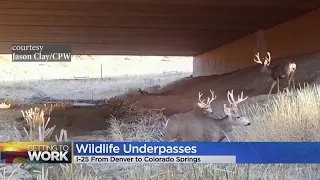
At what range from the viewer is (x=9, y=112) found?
2.52 m

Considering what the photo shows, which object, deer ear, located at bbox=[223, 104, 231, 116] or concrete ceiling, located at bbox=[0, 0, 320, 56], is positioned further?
concrete ceiling, located at bbox=[0, 0, 320, 56]

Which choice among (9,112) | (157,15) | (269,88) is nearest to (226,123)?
(269,88)

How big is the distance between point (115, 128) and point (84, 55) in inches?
16.9

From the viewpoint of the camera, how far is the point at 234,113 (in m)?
2.52

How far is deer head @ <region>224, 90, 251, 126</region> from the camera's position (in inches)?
99.0

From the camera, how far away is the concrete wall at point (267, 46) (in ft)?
8.58

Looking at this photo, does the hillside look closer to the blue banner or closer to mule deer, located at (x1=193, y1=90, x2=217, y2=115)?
mule deer, located at (x1=193, y1=90, x2=217, y2=115)

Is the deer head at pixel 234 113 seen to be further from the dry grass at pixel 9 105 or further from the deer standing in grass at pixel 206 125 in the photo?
the dry grass at pixel 9 105

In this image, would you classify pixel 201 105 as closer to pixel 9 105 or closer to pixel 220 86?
pixel 220 86

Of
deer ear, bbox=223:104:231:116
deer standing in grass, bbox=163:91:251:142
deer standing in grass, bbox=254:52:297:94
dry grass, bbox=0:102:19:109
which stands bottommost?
deer standing in grass, bbox=163:91:251:142

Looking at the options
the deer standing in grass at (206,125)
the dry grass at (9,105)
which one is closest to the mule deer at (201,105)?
the deer standing in grass at (206,125)

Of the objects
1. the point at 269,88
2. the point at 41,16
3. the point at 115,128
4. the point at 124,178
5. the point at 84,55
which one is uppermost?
the point at 41,16

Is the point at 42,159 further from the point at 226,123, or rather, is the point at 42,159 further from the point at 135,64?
the point at 226,123

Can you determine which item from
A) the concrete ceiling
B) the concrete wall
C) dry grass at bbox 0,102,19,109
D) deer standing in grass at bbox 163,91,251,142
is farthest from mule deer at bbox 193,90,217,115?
dry grass at bbox 0,102,19,109
